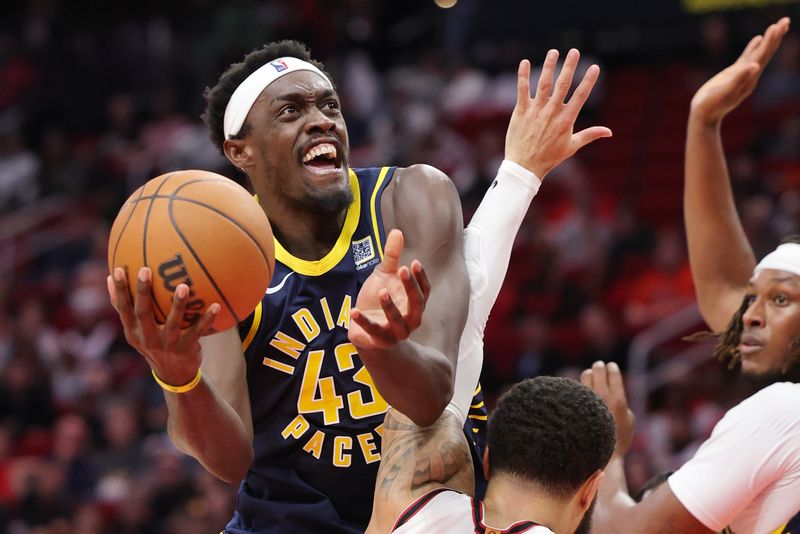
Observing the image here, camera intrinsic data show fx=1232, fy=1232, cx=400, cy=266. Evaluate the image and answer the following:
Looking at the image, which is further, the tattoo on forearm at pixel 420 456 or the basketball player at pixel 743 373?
the basketball player at pixel 743 373

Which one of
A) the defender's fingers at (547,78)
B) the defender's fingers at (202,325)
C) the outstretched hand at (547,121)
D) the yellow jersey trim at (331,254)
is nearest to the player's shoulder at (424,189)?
the yellow jersey trim at (331,254)

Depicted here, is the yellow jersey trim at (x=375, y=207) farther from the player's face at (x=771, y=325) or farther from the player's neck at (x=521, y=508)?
the player's face at (x=771, y=325)

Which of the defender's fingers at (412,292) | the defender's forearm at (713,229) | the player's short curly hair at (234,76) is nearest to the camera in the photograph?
the defender's fingers at (412,292)

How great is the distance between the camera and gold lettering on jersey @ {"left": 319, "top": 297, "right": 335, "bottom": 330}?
3953mm

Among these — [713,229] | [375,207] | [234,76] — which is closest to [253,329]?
[375,207]

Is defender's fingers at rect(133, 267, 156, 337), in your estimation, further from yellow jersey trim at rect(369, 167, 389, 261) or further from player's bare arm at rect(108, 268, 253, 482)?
yellow jersey trim at rect(369, 167, 389, 261)

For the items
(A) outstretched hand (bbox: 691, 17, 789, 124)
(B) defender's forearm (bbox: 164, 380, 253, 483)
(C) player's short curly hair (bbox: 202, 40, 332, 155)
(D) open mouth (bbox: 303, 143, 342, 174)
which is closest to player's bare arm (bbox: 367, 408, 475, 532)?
(B) defender's forearm (bbox: 164, 380, 253, 483)

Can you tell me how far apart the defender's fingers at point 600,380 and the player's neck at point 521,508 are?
3.75 ft

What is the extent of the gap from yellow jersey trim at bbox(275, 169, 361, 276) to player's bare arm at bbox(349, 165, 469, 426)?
104 millimetres

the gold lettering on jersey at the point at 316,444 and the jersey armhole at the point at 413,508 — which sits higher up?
the jersey armhole at the point at 413,508

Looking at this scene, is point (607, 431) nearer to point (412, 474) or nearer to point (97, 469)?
point (412, 474)

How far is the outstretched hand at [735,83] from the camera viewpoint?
467 centimetres

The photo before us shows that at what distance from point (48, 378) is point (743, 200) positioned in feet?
21.6

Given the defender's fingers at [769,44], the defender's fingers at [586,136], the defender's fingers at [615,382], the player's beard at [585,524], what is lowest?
the player's beard at [585,524]
